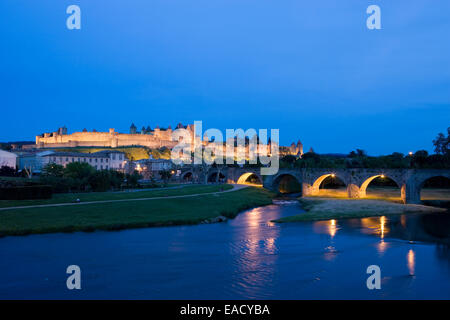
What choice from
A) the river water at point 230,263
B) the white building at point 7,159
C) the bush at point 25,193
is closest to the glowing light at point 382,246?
the river water at point 230,263

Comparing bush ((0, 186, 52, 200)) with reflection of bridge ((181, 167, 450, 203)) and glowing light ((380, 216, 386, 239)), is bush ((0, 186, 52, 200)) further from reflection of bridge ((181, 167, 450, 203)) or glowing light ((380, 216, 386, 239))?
reflection of bridge ((181, 167, 450, 203))

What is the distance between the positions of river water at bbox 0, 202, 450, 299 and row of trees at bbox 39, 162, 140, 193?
1778 centimetres

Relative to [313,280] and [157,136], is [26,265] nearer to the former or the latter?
[313,280]

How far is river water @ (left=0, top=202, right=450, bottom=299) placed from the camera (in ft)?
51.9

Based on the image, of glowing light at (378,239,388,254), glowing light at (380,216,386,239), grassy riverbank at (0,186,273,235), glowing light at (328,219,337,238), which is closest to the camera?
glowing light at (378,239,388,254)

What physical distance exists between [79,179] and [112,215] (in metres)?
16.8

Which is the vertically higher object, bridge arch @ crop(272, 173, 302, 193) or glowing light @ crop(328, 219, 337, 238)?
bridge arch @ crop(272, 173, 302, 193)

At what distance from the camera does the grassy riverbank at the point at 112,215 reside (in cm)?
2603

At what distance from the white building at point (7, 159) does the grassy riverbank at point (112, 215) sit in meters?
48.7

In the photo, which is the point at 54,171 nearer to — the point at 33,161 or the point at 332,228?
the point at 33,161

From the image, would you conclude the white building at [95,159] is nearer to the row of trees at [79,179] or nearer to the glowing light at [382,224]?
the row of trees at [79,179]

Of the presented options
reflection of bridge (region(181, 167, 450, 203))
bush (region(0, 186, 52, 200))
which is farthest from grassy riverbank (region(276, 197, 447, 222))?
bush (region(0, 186, 52, 200))

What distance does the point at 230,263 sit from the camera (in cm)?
1978
